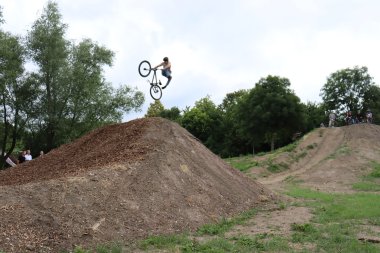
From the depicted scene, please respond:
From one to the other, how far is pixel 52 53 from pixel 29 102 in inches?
158

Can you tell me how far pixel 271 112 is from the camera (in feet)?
151

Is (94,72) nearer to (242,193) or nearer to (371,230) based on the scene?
(242,193)

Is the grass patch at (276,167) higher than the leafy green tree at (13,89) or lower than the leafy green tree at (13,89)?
lower

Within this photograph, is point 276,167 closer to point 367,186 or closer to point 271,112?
point 367,186

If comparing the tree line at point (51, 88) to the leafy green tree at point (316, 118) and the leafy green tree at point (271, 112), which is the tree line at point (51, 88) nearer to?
the leafy green tree at point (271, 112)

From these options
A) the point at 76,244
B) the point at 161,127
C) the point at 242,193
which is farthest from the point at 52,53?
the point at 76,244

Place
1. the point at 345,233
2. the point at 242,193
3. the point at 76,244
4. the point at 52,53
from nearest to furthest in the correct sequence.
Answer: the point at 76,244 → the point at 345,233 → the point at 242,193 → the point at 52,53

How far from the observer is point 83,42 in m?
33.1

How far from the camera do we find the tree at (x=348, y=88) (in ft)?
179

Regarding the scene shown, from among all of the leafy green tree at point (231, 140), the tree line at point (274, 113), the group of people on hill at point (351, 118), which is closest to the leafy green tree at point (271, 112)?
the tree line at point (274, 113)

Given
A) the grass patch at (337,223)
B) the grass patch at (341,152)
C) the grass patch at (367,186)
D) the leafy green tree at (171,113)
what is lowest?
the grass patch at (337,223)

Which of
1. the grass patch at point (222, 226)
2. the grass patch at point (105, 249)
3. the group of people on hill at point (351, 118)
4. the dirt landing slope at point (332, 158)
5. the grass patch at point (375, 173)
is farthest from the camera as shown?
the group of people on hill at point (351, 118)

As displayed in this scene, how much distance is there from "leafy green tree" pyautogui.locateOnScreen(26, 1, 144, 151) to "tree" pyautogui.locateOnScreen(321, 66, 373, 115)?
111 feet

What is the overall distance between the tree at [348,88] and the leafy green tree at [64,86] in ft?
111
